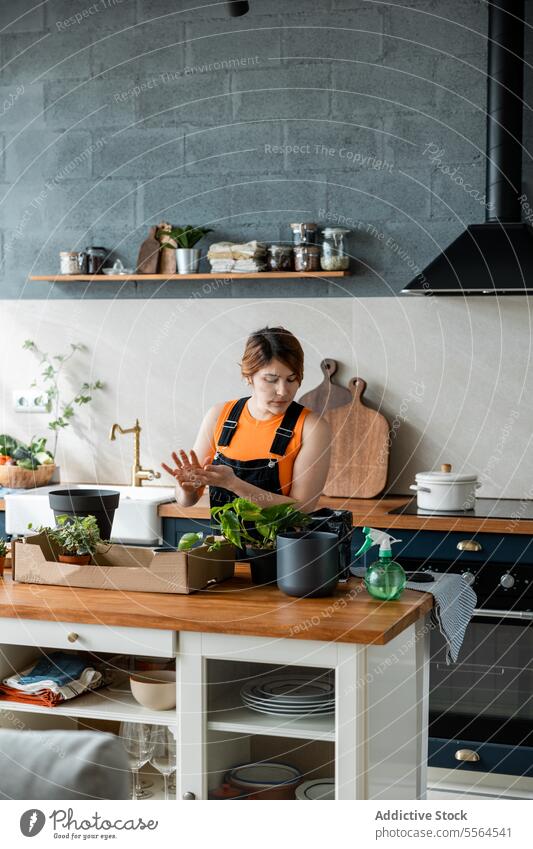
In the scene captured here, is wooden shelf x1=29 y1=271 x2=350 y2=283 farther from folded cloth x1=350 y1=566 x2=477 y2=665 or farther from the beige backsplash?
folded cloth x1=350 y1=566 x2=477 y2=665

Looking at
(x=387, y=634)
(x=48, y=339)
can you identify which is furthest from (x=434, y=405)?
(x=387, y=634)

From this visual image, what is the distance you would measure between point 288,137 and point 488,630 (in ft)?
7.21

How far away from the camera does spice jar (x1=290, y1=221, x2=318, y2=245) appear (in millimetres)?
4285

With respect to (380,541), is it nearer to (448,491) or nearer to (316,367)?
(448,491)

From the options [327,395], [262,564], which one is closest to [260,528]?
[262,564]

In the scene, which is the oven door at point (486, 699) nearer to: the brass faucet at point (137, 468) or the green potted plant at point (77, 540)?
the brass faucet at point (137, 468)

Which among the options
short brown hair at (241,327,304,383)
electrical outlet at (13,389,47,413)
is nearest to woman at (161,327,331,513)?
short brown hair at (241,327,304,383)

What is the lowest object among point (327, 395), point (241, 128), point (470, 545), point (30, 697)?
point (30, 697)

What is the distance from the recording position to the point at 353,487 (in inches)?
167

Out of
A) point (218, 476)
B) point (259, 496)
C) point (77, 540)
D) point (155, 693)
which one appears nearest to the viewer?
point (155, 693)

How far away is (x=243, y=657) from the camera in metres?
2.14

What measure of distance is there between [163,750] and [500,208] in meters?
2.52

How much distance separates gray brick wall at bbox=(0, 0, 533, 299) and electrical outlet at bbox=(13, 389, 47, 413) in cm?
46
